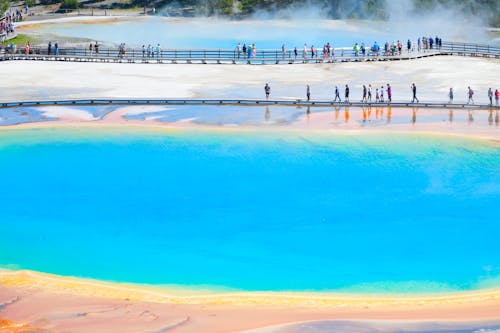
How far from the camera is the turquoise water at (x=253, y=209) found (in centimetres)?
2242

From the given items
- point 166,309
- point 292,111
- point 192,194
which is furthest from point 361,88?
point 166,309

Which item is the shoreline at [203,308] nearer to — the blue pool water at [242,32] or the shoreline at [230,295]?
the shoreline at [230,295]

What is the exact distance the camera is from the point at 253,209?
2686 centimetres

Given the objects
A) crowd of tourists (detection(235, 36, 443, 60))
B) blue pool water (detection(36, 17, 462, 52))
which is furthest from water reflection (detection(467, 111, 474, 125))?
blue pool water (detection(36, 17, 462, 52))

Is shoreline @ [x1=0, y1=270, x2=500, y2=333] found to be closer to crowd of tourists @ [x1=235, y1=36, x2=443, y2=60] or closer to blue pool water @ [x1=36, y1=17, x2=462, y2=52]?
crowd of tourists @ [x1=235, y1=36, x2=443, y2=60]

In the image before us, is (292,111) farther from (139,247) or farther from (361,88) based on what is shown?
(139,247)

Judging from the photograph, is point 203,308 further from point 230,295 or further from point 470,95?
point 470,95

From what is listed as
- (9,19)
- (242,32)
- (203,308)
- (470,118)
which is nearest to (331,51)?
(470,118)

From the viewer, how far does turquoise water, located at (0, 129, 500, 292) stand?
22422 mm

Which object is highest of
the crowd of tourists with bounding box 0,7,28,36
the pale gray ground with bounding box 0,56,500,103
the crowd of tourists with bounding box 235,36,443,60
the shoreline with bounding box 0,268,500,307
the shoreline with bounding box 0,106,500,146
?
the crowd of tourists with bounding box 0,7,28,36

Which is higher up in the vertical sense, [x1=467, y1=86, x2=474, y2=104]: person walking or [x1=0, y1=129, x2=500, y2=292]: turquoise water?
[x1=467, y1=86, x2=474, y2=104]: person walking

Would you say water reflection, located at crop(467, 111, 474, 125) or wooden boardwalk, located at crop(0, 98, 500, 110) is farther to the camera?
wooden boardwalk, located at crop(0, 98, 500, 110)

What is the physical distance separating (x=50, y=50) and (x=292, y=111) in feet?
58.4

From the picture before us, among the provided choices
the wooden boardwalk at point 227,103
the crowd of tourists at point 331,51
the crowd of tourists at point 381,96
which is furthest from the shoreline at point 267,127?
the crowd of tourists at point 331,51
